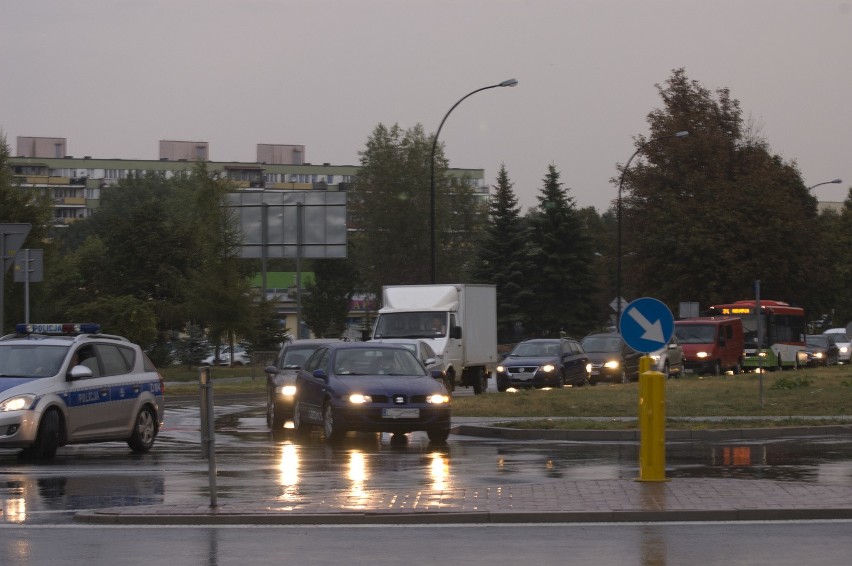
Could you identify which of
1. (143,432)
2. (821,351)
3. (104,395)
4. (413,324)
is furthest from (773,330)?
(104,395)

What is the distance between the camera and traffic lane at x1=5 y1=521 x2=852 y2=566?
9.38m

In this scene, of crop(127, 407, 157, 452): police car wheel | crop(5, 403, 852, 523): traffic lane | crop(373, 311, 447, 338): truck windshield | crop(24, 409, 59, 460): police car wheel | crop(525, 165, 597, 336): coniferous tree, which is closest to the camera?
crop(5, 403, 852, 523): traffic lane

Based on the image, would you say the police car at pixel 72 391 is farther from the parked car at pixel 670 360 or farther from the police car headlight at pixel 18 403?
the parked car at pixel 670 360

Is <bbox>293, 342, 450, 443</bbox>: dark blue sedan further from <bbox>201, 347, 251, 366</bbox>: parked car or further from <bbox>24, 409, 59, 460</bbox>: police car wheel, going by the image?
<bbox>201, 347, 251, 366</bbox>: parked car

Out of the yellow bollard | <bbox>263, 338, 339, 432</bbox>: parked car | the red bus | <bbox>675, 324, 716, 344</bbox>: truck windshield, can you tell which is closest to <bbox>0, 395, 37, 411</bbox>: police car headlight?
<bbox>263, 338, 339, 432</bbox>: parked car

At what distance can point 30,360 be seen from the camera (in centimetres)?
1820

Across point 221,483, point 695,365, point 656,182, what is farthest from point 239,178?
point 221,483

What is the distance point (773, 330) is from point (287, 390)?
122ft

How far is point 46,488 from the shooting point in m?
13.9

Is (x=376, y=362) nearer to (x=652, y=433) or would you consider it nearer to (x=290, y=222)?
(x=652, y=433)

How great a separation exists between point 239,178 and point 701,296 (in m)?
118

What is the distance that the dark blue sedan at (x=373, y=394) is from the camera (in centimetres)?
2056

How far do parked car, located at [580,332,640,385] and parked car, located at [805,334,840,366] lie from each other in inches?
661

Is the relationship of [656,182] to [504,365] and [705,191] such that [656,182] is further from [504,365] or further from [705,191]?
[504,365]
